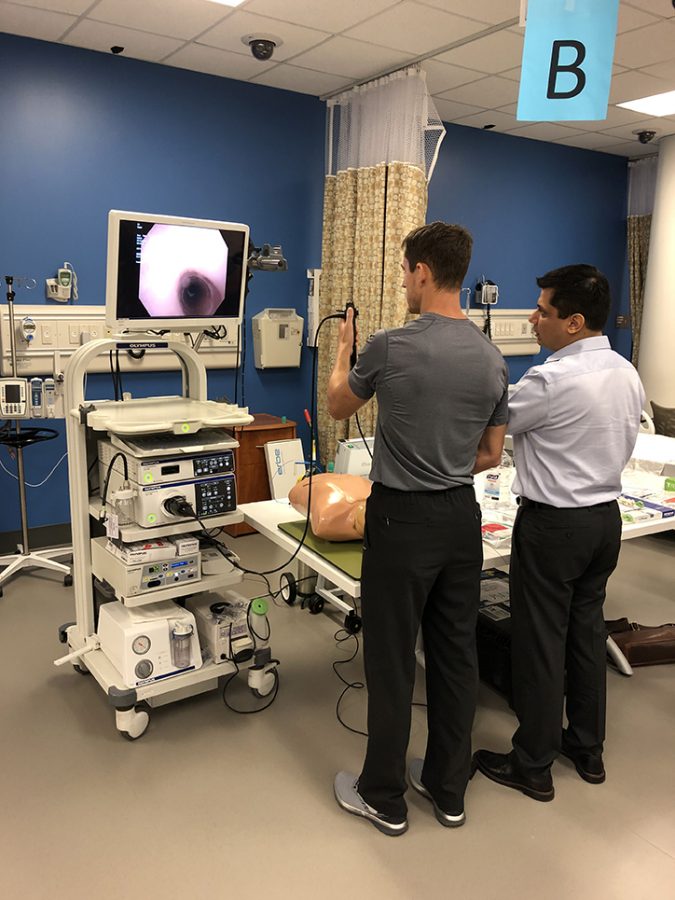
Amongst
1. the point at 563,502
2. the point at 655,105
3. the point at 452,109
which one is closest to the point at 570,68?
the point at 563,502

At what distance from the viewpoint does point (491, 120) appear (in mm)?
5172

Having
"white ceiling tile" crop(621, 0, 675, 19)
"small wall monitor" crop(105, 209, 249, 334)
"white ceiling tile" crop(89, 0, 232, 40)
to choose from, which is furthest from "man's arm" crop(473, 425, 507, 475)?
"white ceiling tile" crop(89, 0, 232, 40)

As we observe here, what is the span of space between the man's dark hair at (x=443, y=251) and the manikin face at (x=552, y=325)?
1.28 feet

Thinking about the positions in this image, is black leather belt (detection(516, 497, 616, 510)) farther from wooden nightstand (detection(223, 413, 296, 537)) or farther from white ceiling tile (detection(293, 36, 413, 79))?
white ceiling tile (detection(293, 36, 413, 79))

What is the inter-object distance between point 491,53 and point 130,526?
316 cm

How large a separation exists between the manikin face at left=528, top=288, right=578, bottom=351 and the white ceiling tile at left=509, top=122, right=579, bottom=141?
3.69 m

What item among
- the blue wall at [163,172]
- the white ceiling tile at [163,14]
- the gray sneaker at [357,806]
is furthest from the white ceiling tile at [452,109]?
the gray sneaker at [357,806]

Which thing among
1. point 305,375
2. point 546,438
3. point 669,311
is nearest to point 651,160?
Result: point 669,311

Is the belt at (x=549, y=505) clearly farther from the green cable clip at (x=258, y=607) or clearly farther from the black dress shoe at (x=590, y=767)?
the green cable clip at (x=258, y=607)

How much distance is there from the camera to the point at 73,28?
11.7 feet

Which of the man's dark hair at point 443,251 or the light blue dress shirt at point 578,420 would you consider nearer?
the man's dark hair at point 443,251

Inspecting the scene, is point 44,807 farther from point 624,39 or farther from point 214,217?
point 624,39

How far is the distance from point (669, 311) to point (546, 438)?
417 centimetres

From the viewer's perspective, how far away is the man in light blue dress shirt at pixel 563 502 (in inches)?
78.8
